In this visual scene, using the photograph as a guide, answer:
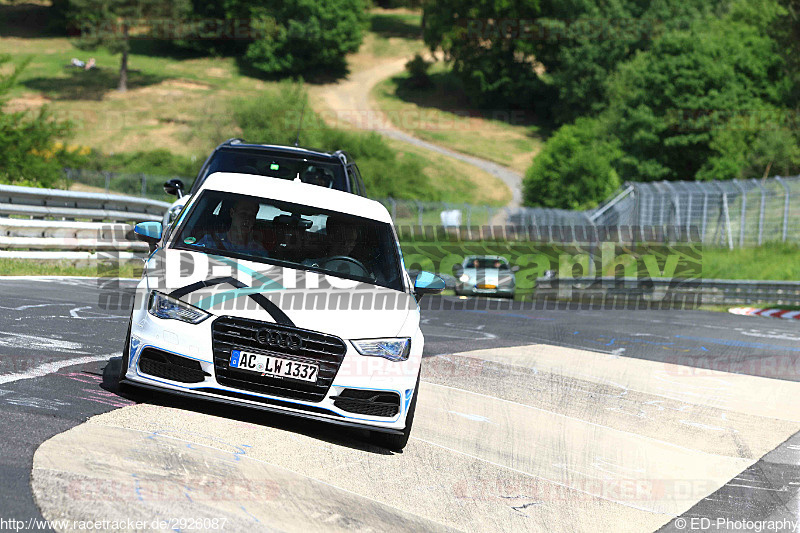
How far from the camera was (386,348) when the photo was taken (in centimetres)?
624

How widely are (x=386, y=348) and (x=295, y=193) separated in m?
1.85

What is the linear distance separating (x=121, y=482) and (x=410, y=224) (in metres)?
37.0

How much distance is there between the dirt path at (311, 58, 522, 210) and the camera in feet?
298

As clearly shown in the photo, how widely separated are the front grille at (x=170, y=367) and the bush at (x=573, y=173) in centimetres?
6309

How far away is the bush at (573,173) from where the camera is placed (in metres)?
68.5

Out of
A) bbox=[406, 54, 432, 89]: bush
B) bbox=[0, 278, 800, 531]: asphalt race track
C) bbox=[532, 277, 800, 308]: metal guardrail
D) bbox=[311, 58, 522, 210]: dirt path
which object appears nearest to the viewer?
bbox=[0, 278, 800, 531]: asphalt race track

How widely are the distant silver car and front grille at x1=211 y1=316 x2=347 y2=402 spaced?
22.3m

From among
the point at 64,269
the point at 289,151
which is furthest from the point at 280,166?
the point at 64,269

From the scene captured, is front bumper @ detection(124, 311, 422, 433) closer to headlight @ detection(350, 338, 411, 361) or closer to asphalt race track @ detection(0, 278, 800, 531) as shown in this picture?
headlight @ detection(350, 338, 411, 361)

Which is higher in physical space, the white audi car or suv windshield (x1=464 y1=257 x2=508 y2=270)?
the white audi car

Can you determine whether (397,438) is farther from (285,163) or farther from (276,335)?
(285,163)

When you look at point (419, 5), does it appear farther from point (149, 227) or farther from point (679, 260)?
point (149, 227)

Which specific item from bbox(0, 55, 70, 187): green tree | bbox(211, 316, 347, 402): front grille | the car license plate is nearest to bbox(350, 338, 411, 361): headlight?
bbox(211, 316, 347, 402): front grille

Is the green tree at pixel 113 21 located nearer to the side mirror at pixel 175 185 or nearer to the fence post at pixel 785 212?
the fence post at pixel 785 212
